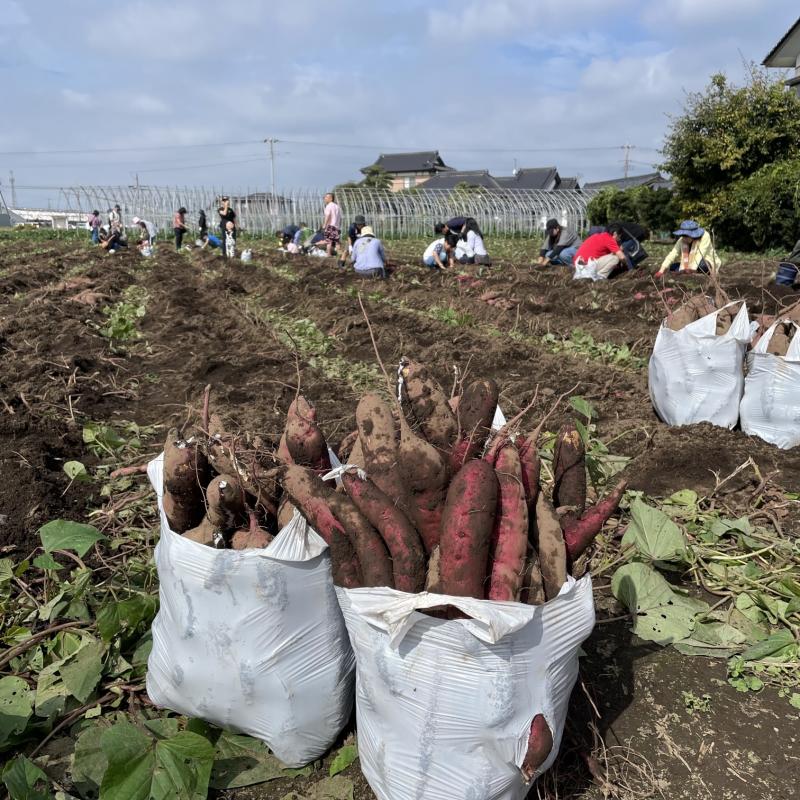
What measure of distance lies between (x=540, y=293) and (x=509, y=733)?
29.7ft

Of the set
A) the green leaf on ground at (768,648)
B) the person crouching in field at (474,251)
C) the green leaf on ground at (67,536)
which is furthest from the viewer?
the person crouching in field at (474,251)

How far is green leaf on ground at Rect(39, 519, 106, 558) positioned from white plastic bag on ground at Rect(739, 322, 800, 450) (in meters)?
3.84

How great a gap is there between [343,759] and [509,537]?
0.90 meters

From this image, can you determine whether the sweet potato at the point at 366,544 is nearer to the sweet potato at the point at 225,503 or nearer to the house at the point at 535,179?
the sweet potato at the point at 225,503

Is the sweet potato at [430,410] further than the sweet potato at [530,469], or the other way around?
the sweet potato at [430,410]

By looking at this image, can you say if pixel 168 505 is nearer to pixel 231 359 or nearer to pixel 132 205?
pixel 231 359

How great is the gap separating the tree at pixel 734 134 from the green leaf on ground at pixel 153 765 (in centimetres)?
2523

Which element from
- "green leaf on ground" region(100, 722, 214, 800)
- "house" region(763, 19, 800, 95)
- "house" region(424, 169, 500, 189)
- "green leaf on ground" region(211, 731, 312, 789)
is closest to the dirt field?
"green leaf on ground" region(211, 731, 312, 789)

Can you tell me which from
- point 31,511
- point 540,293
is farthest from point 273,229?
point 31,511

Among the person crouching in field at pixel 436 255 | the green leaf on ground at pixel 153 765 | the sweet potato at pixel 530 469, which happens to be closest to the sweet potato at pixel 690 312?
the sweet potato at pixel 530 469

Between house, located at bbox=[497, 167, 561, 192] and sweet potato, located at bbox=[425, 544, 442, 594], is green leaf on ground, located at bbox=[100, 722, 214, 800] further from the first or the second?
house, located at bbox=[497, 167, 561, 192]

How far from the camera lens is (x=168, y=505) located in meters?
2.00

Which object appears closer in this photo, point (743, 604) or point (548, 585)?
point (548, 585)

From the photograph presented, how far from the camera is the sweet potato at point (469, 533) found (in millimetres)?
1576
